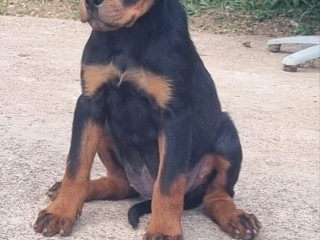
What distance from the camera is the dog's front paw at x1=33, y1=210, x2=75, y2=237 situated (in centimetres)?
347

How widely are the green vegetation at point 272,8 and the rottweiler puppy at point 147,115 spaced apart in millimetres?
6205

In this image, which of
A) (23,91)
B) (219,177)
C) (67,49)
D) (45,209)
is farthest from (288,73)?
(45,209)

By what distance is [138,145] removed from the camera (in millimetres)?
3686

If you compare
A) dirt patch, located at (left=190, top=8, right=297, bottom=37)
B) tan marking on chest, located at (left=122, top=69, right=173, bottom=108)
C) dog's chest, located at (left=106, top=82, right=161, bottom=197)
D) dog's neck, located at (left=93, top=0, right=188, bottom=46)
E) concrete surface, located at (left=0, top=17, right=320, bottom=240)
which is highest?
dog's neck, located at (left=93, top=0, right=188, bottom=46)

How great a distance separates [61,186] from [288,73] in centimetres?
441

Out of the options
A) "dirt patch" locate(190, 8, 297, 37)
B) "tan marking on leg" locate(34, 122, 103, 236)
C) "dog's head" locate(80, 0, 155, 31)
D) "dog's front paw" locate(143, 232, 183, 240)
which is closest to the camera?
"dog's head" locate(80, 0, 155, 31)

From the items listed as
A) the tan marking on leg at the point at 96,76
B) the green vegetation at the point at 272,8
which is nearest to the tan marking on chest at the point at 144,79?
the tan marking on leg at the point at 96,76

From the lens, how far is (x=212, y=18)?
977cm

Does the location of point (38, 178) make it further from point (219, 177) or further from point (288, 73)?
point (288, 73)

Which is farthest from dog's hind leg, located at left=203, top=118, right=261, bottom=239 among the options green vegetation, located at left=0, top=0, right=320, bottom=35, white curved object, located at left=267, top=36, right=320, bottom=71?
green vegetation, located at left=0, top=0, right=320, bottom=35

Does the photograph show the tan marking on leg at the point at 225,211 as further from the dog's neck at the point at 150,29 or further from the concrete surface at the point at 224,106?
the dog's neck at the point at 150,29

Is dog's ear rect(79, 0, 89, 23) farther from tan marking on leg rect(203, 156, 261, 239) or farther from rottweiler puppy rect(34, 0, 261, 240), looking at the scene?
tan marking on leg rect(203, 156, 261, 239)

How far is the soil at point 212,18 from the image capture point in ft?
31.2

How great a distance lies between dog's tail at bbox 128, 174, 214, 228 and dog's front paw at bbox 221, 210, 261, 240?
26cm
